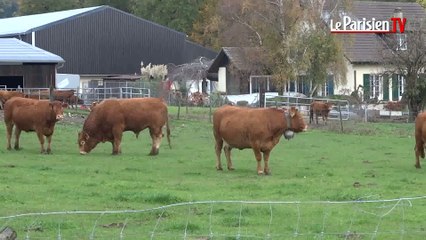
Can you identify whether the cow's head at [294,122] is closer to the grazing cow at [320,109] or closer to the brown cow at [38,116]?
the brown cow at [38,116]

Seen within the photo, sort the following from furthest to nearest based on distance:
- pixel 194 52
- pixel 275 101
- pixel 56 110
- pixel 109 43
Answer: pixel 194 52 → pixel 109 43 → pixel 275 101 → pixel 56 110

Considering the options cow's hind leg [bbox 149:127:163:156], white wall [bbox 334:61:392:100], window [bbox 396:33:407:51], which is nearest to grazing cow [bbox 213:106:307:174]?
cow's hind leg [bbox 149:127:163:156]

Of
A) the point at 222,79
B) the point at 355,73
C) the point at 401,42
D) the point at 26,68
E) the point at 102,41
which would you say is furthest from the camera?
the point at 102,41

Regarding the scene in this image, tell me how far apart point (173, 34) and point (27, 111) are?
5120cm

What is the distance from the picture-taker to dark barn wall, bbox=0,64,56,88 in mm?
50625

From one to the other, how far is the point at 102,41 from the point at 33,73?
69.7ft

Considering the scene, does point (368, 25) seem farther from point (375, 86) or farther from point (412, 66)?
point (412, 66)

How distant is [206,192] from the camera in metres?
16.2

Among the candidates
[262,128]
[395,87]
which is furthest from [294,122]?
[395,87]

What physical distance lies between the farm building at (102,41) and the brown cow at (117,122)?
42042mm

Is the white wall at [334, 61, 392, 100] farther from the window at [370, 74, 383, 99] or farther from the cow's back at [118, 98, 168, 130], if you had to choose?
the cow's back at [118, 98, 168, 130]

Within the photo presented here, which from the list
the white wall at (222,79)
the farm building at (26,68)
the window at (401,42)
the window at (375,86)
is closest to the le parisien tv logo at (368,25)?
the window at (401,42)

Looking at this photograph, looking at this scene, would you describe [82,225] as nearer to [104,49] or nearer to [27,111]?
[27,111]

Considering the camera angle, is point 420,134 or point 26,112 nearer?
point 420,134
